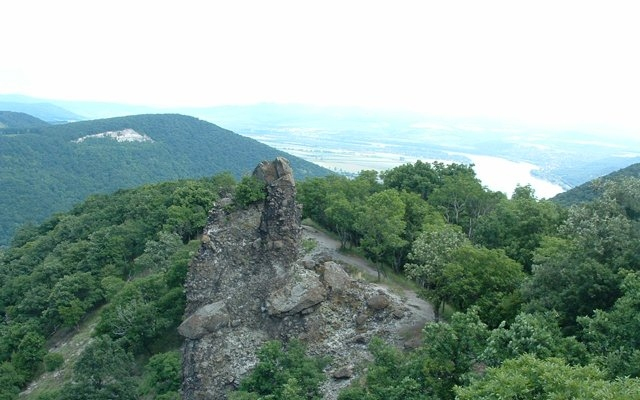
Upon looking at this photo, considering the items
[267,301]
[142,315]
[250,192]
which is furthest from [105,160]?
[267,301]

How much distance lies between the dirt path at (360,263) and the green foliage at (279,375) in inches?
272

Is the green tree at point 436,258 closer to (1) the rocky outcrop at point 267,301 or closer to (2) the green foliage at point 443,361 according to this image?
(1) the rocky outcrop at point 267,301

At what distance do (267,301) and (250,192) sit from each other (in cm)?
623

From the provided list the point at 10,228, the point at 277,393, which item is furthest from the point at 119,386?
the point at 10,228

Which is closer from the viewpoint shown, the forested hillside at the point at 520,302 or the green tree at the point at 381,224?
the forested hillside at the point at 520,302

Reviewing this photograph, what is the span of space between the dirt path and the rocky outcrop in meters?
0.86

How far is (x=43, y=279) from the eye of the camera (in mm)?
45906

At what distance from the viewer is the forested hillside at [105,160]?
123500 millimetres

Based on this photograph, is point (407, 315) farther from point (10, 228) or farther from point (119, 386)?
point (10, 228)

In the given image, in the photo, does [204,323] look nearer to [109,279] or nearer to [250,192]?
[250,192]

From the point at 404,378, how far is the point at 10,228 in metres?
118

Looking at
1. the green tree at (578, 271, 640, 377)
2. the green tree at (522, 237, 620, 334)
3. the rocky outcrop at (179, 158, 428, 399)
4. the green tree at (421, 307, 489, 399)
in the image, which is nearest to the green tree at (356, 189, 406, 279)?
the rocky outcrop at (179, 158, 428, 399)

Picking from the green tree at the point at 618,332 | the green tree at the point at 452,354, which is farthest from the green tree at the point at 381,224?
the green tree at the point at 618,332

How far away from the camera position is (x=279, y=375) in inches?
861
